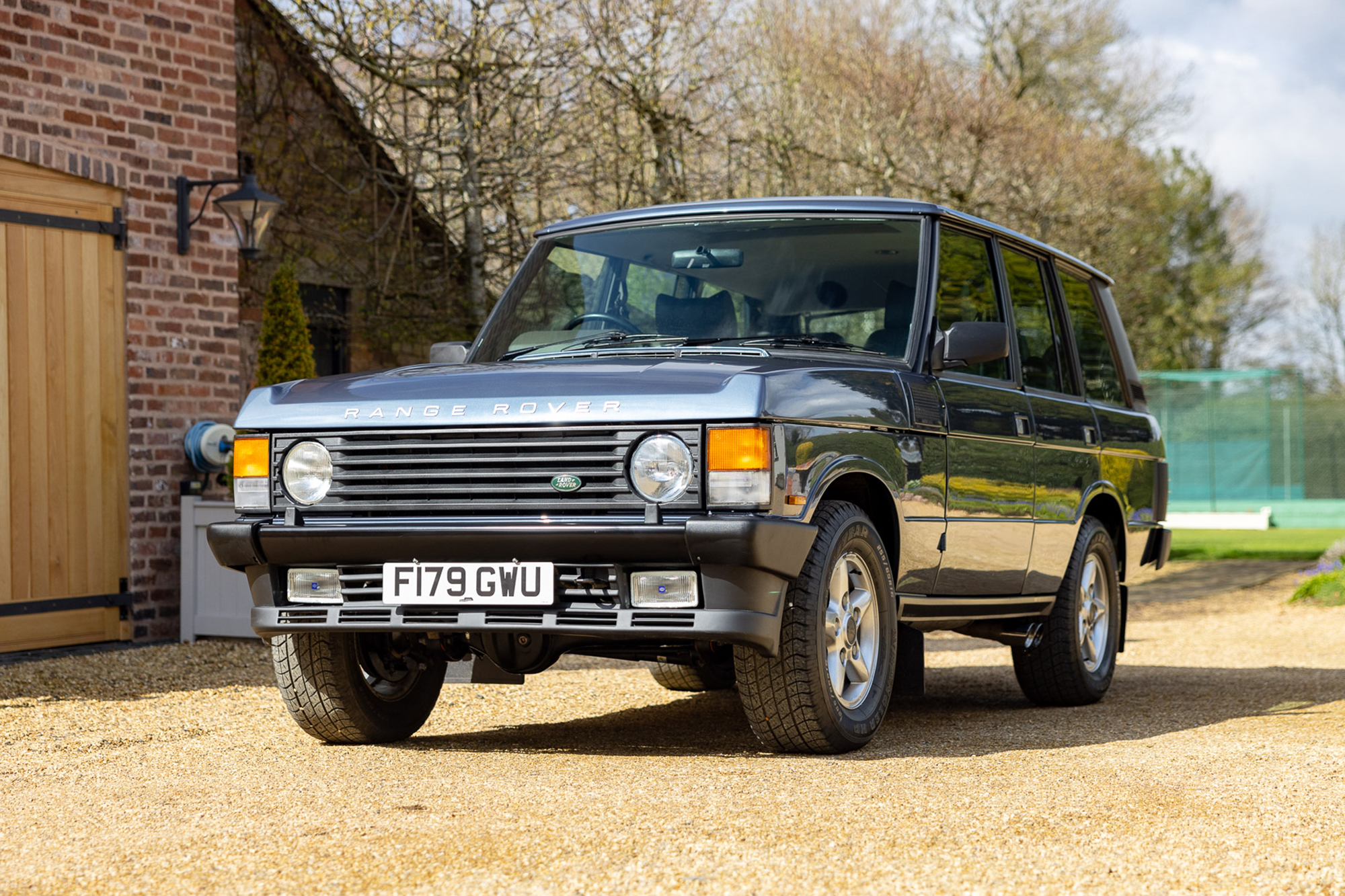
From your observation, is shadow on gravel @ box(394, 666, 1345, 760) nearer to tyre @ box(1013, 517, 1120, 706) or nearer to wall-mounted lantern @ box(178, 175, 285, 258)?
tyre @ box(1013, 517, 1120, 706)

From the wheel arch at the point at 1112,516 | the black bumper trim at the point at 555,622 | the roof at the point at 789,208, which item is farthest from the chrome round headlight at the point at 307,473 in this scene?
the wheel arch at the point at 1112,516

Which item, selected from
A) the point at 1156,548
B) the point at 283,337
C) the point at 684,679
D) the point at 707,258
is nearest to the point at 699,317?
the point at 707,258

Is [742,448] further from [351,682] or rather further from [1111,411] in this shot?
[1111,411]

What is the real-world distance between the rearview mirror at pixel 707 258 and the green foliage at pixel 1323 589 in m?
8.89

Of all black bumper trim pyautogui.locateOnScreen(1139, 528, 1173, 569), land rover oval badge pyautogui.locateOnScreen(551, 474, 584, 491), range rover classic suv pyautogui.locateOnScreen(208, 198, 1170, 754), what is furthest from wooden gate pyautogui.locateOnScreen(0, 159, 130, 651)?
black bumper trim pyautogui.locateOnScreen(1139, 528, 1173, 569)

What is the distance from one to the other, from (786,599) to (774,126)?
50.3ft

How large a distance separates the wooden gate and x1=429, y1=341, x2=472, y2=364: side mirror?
136 inches

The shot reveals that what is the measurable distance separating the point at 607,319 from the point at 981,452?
1.54 meters

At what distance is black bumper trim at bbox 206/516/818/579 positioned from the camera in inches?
181

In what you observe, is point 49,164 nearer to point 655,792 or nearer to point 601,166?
point 655,792

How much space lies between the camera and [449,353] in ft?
20.7

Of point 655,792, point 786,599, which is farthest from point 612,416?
point 655,792

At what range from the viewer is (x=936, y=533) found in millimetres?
5820

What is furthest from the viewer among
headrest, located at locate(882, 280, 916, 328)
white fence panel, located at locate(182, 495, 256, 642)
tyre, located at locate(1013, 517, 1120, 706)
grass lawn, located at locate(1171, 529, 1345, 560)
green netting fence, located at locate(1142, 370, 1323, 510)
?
green netting fence, located at locate(1142, 370, 1323, 510)
